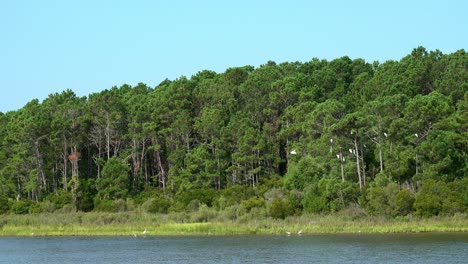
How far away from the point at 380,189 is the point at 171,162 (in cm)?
3221

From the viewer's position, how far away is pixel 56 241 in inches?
2272

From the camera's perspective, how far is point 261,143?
74.0 metres

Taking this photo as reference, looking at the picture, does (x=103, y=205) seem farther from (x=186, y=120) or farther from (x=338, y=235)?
(x=338, y=235)

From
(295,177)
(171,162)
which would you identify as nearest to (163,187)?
(171,162)

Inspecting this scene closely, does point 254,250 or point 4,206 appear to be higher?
point 4,206

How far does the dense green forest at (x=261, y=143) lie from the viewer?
6031 cm

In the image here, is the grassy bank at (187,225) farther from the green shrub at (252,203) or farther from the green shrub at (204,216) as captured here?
the green shrub at (252,203)

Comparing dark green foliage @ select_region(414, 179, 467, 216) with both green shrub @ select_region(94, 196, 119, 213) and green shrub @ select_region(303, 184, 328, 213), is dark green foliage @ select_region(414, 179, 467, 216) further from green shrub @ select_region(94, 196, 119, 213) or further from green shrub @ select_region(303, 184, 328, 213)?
green shrub @ select_region(94, 196, 119, 213)

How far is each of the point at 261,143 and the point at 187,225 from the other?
15.4 metres

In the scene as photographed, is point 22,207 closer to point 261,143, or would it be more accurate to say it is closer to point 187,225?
point 187,225

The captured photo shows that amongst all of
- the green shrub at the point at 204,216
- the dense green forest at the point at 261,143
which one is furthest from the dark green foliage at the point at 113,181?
the green shrub at the point at 204,216

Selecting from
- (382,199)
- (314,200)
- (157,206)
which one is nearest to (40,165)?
(157,206)

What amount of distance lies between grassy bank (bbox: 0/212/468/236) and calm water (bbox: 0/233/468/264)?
9.28 feet

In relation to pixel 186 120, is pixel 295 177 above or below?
below
